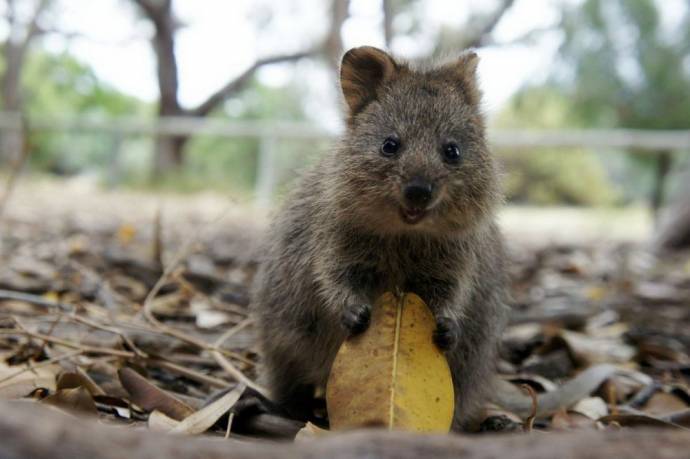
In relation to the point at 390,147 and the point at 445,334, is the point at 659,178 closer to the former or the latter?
the point at 390,147

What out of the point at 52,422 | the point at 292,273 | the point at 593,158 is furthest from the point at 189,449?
the point at 593,158

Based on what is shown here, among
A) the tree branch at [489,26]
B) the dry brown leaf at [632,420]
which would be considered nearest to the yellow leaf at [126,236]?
the tree branch at [489,26]

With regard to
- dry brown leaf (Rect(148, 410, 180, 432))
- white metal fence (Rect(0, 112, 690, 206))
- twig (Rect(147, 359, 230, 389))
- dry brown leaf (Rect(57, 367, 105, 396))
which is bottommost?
twig (Rect(147, 359, 230, 389))

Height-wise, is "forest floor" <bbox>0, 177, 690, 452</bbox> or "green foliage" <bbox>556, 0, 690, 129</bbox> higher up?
"green foliage" <bbox>556, 0, 690, 129</bbox>

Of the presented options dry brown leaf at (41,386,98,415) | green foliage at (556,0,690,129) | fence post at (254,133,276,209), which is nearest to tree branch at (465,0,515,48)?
dry brown leaf at (41,386,98,415)

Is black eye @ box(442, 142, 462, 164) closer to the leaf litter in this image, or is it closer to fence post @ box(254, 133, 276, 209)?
the leaf litter

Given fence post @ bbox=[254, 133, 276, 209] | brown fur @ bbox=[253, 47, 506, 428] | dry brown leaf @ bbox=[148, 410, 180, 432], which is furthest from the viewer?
fence post @ bbox=[254, 133, 276, 209]

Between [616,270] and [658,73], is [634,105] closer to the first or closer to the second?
[658,73]

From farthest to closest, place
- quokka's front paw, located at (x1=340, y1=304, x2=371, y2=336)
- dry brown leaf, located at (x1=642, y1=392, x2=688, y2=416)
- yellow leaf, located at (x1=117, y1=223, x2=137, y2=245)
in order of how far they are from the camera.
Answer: yellow leaf, located at (x1=117, y1=223, x2=137, y2=245)
dry brown leaf, located at (x1=642, y1=392, x2=688, y2=416)
quokka's front paw, located at (x1=340, y1=304, x2=371, y2=336)
